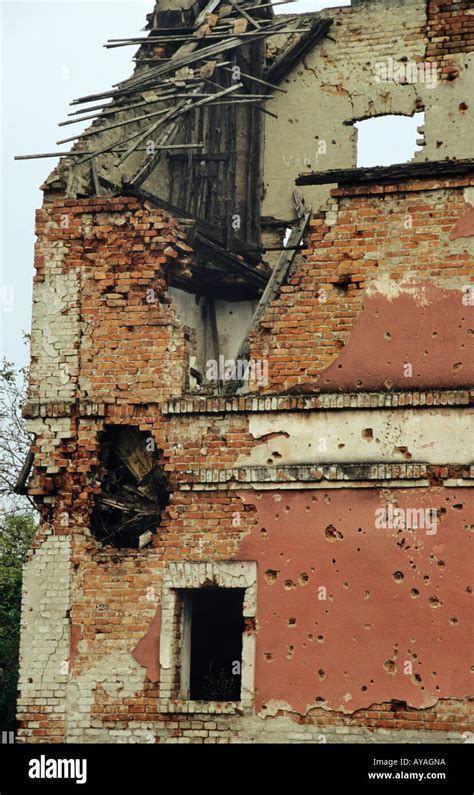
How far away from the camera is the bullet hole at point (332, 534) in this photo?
543 inches

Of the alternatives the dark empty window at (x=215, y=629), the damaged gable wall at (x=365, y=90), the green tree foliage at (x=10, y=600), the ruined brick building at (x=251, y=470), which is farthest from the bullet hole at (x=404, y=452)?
the green tree foliage at (x=10, y=600)

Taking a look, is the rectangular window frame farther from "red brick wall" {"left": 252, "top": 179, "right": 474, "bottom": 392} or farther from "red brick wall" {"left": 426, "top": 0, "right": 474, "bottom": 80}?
"red brick wall" {"left": 426, "top": 0, "right": 474, "bottom": 80}

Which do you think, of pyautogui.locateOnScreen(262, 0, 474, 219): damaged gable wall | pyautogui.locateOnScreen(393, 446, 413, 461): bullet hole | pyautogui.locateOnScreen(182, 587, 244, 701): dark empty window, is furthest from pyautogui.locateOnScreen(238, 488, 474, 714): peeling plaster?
pyautogui.locateOnScreen(262, 0, 474, 219): damaged gable wall

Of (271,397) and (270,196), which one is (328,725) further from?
(270,196)

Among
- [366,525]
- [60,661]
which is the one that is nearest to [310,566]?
[366,525]

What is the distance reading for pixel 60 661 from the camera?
47.1 feet

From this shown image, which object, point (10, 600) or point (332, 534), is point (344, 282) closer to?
point (332, 534)

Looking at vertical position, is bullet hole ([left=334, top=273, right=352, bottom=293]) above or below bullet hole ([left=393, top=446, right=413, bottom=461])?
above

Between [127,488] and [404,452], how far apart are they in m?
2.88

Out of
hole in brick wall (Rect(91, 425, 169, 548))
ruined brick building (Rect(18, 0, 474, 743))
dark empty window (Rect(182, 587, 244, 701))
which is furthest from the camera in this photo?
dark empty window (Rect(182, 587, 244, 701))

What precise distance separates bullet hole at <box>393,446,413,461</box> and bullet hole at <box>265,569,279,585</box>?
5.17 ft

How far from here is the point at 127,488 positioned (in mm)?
14906

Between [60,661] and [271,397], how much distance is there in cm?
322

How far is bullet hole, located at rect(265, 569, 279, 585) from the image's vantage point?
1391 cm
